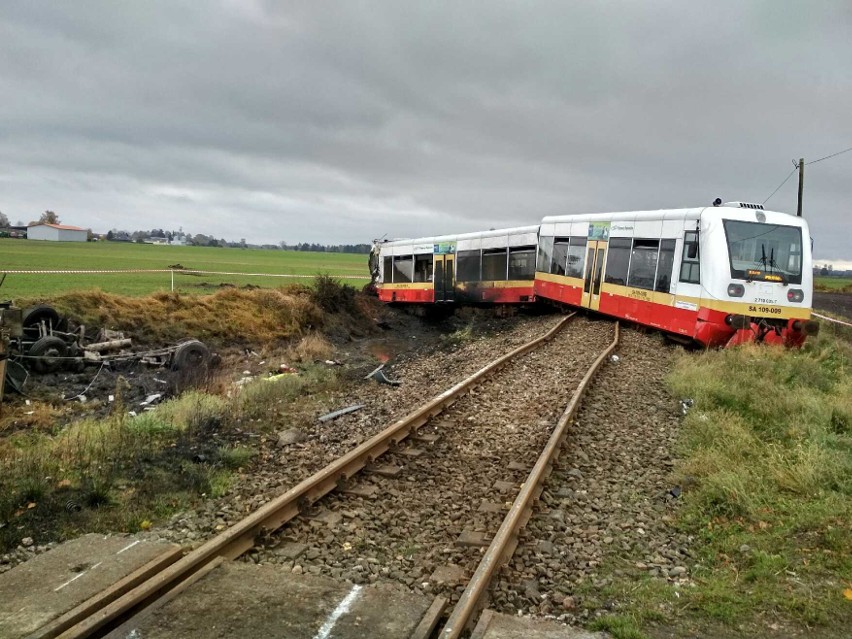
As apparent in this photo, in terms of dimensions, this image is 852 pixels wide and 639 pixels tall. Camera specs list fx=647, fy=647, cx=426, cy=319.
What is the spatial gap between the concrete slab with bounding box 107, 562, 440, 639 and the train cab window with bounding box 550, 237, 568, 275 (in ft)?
54.7

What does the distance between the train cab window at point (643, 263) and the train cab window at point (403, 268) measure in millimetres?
15322

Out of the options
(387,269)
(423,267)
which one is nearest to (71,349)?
(423,267)

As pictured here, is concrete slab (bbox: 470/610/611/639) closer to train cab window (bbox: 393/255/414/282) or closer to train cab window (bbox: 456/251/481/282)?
train cab window (bbox: 456/251/481/282)

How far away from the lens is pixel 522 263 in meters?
23.5

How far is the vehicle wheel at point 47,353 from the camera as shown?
14742mm

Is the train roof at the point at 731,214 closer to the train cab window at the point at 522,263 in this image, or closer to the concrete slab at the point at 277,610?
the train cab window at the point at 522,263

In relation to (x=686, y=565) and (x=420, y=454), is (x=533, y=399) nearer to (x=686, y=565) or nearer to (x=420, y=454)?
(x=420, y=454)

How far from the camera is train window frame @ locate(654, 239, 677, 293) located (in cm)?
1421

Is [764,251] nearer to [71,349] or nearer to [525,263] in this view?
[525,263]

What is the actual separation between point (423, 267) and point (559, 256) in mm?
9848

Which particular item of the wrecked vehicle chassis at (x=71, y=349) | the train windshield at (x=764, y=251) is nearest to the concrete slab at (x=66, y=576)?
the wrecked vehicle chassis at (x=71, y=349)

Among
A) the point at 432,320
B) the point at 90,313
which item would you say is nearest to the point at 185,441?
the point at 90,313

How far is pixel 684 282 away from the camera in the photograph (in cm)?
1377

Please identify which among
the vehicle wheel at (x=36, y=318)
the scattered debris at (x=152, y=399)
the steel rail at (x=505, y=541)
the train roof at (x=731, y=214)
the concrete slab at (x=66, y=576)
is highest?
the train roof at (x=731, y=214)
